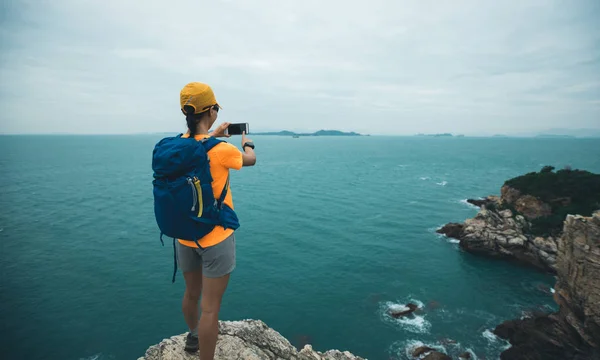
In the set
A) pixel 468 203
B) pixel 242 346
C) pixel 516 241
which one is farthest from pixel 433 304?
pixel 468 203

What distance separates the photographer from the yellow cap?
3.28 m

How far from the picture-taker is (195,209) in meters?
3.07

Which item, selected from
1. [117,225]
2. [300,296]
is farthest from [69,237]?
[300,296]

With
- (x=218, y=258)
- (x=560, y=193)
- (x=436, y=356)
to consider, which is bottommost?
(x=436, y=356)

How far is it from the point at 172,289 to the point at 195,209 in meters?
26.6

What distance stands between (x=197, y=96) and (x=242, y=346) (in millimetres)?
5135

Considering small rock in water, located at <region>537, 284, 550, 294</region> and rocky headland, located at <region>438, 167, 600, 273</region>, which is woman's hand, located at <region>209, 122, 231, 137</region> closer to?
small rock in water, located at <region>537, 284, 550, 294</region>

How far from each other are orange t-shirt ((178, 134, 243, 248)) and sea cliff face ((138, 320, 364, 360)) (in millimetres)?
3123

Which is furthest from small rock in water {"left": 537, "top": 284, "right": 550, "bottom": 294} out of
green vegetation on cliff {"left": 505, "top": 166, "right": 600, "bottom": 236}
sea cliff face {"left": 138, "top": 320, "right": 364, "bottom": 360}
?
sea cliff face {"left": 138, "top": 320, "right": 364, "bottom": 360}

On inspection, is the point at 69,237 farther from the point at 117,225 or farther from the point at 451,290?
the point at 451,290

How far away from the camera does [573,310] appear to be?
17391 millimetres

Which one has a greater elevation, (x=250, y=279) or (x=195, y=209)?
(x=195, y=209)

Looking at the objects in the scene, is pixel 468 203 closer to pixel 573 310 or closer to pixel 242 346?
pixel 573 310

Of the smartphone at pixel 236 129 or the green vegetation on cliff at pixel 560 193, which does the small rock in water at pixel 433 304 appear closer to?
the green vegetation on cliff at pixel 560 193
